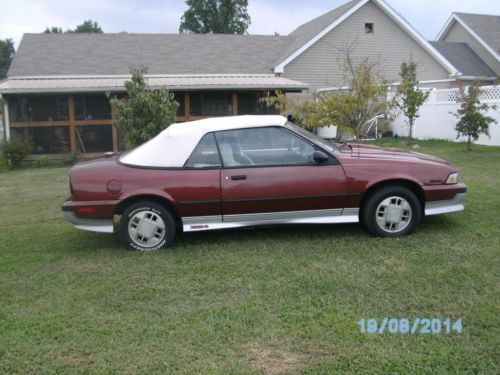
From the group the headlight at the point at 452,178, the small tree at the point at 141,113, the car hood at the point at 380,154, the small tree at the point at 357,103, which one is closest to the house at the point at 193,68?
the small tree at the point at 141,113

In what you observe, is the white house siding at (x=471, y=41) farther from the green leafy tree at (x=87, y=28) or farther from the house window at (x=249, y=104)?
the green leafy tree at (x=87, y=28)

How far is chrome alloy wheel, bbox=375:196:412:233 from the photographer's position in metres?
5.42

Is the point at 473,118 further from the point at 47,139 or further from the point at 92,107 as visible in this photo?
the point at 47,139

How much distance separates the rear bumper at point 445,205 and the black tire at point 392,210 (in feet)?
0.42

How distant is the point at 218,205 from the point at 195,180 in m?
0.37

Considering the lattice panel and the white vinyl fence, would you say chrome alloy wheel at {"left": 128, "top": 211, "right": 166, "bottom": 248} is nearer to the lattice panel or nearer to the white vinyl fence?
the lattice panel

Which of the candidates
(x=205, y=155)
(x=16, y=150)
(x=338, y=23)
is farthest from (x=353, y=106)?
(x=338, y=23)

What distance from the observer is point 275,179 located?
5316 mm

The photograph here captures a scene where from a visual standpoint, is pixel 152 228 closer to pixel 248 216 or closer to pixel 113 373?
pixel 248 216

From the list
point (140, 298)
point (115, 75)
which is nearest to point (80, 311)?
point (140, 298)

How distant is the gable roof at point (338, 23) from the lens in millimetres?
20047

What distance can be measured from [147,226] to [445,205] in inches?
134

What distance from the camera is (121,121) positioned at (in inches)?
417

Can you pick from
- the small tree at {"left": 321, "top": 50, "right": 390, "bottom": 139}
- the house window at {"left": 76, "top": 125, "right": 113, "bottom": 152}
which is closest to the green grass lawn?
the small tree at {"left": 321, "top": 50, "right": 390, "bottom": 139}
